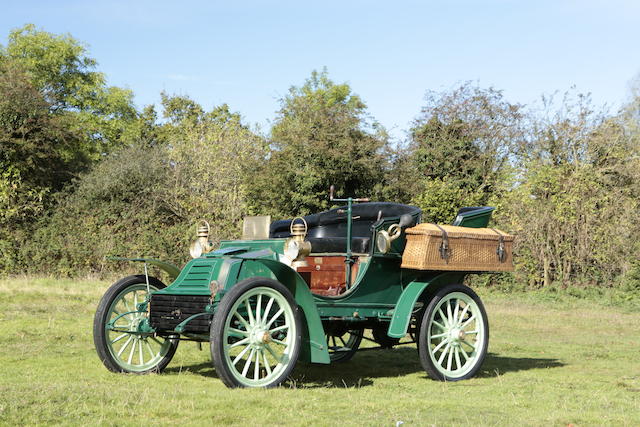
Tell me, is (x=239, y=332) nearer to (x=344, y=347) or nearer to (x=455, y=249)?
(x=455, y=249)

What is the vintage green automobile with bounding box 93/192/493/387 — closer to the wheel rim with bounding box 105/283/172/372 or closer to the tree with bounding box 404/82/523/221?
the wheel rim with bounding box 105/283/172/372

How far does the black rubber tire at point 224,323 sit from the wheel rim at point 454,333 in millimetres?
1509

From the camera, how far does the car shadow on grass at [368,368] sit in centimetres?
732

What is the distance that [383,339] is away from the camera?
840 centimetres

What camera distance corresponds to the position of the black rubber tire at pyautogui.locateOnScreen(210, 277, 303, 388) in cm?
596

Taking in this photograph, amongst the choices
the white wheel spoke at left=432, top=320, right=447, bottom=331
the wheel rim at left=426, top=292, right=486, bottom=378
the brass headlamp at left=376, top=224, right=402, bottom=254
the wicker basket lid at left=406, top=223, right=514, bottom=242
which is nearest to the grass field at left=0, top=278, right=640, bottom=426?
the wheel rim at left=426, top=292, right=486, bottom=378

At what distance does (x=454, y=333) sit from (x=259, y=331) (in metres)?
2.22

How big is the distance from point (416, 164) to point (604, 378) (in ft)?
45.8

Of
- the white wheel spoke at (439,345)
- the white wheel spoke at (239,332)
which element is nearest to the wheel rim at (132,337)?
the white wheel spoke at (239,332)

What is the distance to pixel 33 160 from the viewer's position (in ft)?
66.0

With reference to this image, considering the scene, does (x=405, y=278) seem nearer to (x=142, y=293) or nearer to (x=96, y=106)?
(x=142, y=293)

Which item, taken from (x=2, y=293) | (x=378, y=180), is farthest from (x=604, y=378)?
(x=378, y=180)

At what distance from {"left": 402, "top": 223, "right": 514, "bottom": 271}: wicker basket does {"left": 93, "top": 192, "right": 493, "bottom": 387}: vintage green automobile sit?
19 cm

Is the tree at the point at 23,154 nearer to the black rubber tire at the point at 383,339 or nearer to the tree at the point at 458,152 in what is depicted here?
the tree at the point at 458,152
